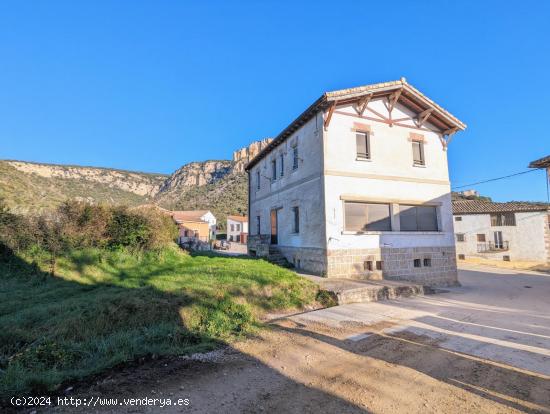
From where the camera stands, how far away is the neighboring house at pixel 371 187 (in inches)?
510

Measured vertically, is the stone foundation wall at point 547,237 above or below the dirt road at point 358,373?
above

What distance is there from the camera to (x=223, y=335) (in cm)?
596

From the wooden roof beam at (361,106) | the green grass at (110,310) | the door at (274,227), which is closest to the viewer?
the green grass at (110,310)

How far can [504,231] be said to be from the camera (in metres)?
31.0

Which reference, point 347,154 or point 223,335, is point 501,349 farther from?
point 347,154

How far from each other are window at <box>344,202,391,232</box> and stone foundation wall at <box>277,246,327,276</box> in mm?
1704

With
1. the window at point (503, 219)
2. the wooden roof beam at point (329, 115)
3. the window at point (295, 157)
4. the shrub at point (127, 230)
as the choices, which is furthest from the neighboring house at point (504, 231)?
the shrub at point (127, 230)

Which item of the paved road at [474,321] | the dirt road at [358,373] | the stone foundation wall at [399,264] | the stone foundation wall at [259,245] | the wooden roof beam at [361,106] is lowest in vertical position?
the paved road at [474,321]

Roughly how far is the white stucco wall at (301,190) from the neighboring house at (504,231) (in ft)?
83.9

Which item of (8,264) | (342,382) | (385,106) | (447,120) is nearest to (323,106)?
(385,106)

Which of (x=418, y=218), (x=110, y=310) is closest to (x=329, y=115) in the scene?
(x=418, y=218)

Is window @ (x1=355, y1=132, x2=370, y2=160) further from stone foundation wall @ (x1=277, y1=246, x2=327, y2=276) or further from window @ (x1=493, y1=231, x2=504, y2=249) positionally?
window @ (x1=493, y1=231, x2=504, y2=249)

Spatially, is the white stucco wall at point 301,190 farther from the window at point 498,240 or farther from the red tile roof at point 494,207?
the window at point 498,240

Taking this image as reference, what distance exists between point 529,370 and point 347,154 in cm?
1013
